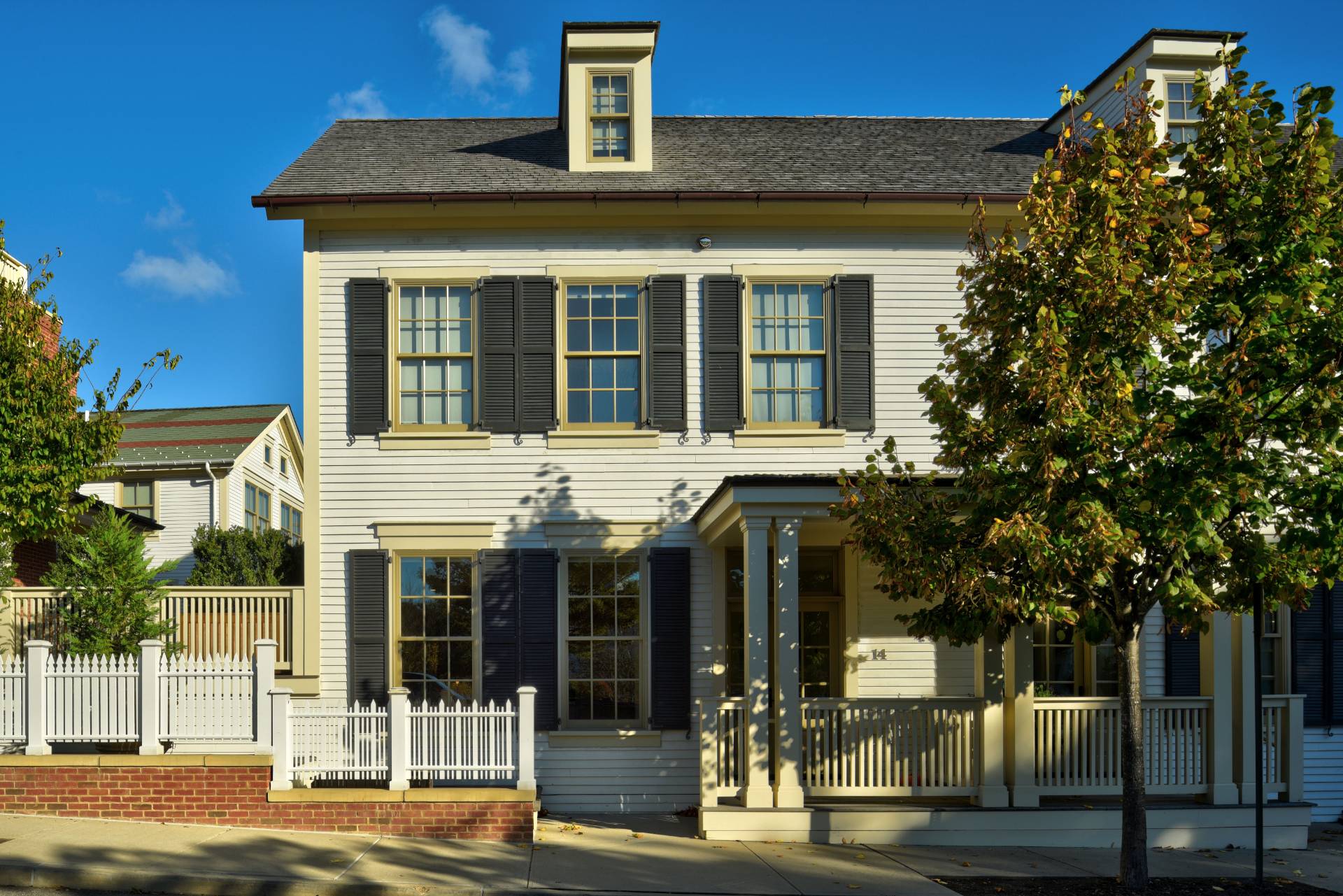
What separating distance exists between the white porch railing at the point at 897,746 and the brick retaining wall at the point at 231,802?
289 centimetres

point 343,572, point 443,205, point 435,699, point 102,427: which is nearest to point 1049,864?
point 435,699

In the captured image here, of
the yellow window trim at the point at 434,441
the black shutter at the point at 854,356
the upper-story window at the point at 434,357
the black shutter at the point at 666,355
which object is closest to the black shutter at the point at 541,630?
the yellow window trim at the point at 434,441

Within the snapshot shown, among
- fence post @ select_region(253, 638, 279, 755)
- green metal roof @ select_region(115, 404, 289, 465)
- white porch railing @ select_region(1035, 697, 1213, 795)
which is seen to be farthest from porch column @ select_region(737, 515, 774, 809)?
green metal roof @ select_region(115, 404, 289, 465)

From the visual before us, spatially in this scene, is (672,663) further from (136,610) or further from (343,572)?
(136,610)

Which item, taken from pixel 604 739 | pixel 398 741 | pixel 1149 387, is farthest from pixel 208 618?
pixel 1149 387

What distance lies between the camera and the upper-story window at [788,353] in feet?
46.1

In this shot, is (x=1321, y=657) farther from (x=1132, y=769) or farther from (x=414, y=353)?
(x=414, y=353)

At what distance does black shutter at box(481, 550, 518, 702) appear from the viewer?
532 inches

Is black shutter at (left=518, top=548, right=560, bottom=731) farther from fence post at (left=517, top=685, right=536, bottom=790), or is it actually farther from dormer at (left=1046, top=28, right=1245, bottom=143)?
dormer at (left=1046, top=28, right=1245, bottom=143)

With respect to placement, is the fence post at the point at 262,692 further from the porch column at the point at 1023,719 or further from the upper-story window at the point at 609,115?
the porch column at the point at 1023,719

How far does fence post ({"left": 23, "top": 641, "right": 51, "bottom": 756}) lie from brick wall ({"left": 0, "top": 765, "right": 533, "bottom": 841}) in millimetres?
223

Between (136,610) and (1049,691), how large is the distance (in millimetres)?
10115

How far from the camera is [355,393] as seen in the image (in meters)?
13.7

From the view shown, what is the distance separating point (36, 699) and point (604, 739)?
18.4 ft
